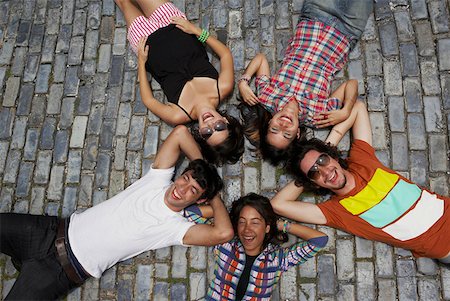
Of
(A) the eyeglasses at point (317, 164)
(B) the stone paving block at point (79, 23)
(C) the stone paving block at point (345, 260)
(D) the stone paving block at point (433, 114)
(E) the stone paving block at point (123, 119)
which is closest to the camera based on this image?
(A) the eyeglasses at point (317, 164)

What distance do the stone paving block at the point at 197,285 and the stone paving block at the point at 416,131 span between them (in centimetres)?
282

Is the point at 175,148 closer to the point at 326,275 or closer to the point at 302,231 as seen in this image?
the point at 302,231

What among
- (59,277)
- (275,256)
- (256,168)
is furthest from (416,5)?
(59,277)

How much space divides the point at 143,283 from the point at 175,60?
2.65 meters

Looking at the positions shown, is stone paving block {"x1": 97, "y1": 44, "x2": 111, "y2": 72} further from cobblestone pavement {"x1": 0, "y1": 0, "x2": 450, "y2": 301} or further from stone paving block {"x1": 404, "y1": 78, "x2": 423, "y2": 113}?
stone paving block {"x1": 404, "y1": 78, "x2": 423, "y2": 113}

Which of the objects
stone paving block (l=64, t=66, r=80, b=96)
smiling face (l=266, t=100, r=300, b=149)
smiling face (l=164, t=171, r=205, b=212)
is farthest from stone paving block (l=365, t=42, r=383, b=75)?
stone paving block (l=64, t=66, r=80, b=96)

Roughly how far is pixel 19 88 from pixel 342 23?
166 inches

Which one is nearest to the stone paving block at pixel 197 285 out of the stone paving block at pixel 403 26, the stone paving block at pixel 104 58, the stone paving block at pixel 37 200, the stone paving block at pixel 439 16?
the stone paving block at pixel 37 200

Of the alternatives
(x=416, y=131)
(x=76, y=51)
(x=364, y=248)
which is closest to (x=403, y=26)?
(x=416, y=131)

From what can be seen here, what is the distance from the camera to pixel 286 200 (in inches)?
207

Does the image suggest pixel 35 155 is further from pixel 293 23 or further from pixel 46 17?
pixel 293 23

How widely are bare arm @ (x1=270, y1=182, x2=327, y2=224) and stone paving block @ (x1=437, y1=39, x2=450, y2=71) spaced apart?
227 centimetres

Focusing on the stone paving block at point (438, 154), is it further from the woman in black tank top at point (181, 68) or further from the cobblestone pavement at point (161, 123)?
the woman in black tank top at point (181, 68)

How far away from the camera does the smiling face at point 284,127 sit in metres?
5.02
